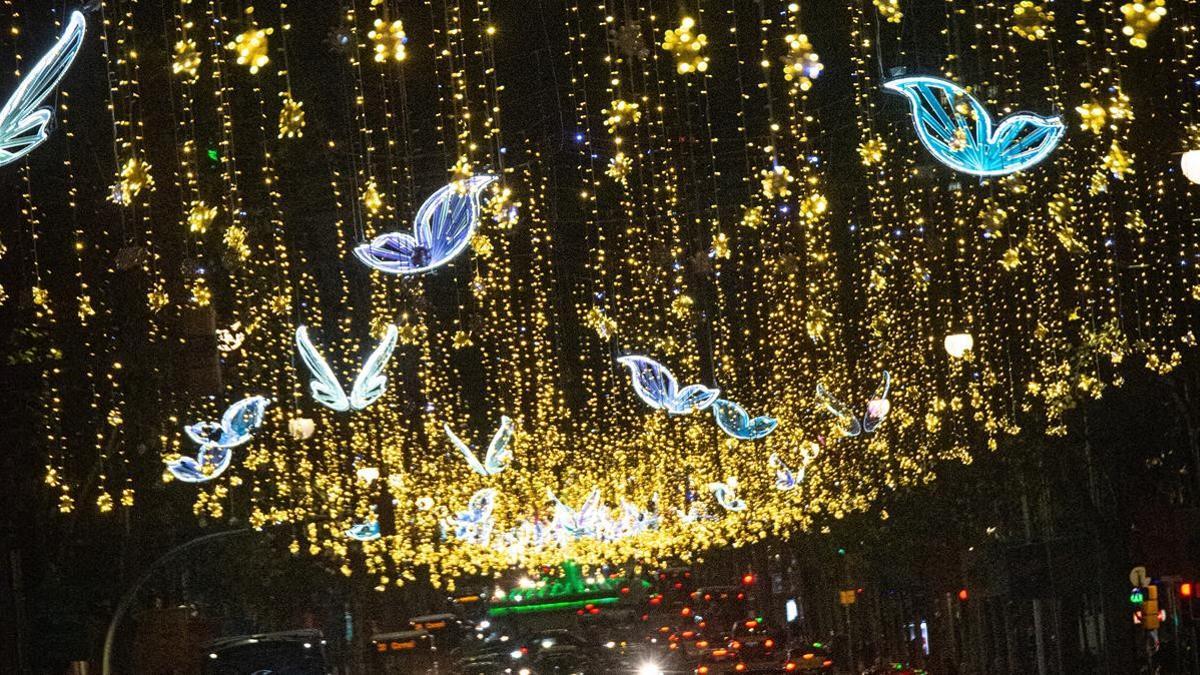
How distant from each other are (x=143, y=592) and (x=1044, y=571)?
18134mm

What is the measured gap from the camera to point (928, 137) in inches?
502

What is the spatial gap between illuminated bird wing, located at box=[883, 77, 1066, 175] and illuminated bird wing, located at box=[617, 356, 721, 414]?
12.4m

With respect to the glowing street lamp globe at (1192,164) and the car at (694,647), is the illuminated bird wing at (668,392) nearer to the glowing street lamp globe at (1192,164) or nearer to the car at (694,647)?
the glowing street lamp globe at (1192,164)

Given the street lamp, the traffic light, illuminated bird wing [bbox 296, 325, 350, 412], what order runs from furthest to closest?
the traffic light
the street lamp
illuminated bird wing [bbox 296, 325, 350, 412]

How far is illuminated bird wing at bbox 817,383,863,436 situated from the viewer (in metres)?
29.6

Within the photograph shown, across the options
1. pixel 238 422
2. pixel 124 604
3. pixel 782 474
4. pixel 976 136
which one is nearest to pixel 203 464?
pixel 238 422

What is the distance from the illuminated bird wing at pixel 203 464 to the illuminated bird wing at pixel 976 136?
49.5ft

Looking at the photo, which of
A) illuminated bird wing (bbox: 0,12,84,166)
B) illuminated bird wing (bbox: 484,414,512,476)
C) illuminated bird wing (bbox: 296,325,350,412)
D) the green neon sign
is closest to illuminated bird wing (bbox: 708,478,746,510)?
illuminated bird wing (bbox: 484,414,512,476)

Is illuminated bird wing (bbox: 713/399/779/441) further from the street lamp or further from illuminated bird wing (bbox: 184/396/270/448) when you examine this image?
illuminated bird wing (bbox: 184/396/270/448)

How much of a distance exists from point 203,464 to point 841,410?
10814 mm

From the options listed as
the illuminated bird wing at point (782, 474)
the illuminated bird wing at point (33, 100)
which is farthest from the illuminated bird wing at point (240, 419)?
the illuminated bird wing at point (782, 474)

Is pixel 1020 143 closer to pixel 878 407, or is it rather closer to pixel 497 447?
pixel 878 407

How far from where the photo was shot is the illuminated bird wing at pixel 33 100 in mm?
10945

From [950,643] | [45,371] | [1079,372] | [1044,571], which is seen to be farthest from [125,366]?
[950,643]
